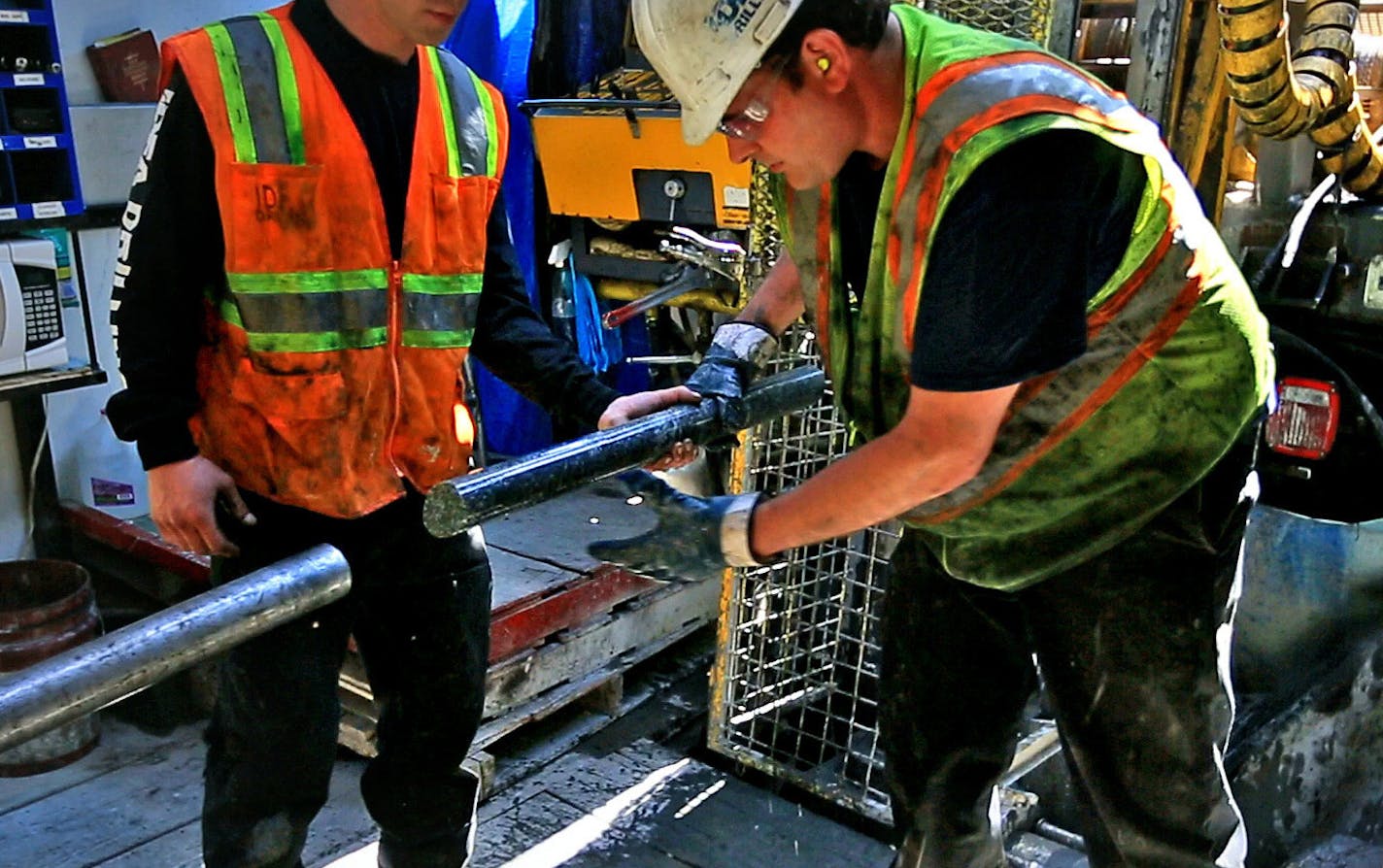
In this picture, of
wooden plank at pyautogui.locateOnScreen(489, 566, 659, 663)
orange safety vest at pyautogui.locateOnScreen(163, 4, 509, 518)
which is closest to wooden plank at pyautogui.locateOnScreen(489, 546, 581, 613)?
wooden plank at pyautogui.locateOnScreen(489, 566, 659, 663)

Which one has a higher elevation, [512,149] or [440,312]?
[512,149]

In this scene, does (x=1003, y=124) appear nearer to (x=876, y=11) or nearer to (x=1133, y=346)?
(x=876, y=11)

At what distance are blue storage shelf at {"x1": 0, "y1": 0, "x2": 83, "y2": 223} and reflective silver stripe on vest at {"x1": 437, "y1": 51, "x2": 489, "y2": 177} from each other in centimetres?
176

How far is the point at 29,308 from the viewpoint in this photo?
10.6 feet

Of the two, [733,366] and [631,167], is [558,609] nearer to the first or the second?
[733,366]

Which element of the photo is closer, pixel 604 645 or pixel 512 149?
pixel 604 645

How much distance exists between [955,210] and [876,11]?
0.29 meters

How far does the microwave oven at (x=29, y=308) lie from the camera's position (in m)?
→ 3.15

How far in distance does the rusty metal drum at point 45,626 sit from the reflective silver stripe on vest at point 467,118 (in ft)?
6.28

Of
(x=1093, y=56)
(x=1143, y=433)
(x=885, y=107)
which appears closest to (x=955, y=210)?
(x=885, y=107)

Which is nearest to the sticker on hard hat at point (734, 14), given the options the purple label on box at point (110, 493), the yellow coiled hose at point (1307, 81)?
the yellow coiled hose at point (1307, 81)

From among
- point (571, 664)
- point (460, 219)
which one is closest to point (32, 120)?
point (460, 219)

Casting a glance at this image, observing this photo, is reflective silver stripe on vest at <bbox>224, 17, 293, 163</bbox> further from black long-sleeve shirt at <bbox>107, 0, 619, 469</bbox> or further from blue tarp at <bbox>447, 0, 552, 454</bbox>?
blue tarp at <bbox>447, 0, 552, 454</bbox>

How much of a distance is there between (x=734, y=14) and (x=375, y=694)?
1.33 m
